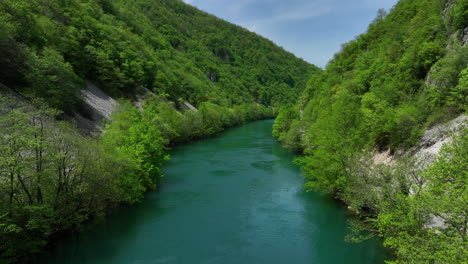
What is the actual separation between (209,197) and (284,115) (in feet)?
109

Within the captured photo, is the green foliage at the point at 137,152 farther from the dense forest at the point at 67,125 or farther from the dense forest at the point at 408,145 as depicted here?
the dense forest at the point at 408,145

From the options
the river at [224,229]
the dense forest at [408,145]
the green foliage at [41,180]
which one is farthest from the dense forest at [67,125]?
the dense forest at [408,145]

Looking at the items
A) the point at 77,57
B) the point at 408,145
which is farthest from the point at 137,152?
the point at 77,57

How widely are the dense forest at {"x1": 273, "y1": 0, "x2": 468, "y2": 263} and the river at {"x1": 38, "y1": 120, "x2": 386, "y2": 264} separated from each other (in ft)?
7.58

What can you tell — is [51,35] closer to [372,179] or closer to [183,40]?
[372,179]

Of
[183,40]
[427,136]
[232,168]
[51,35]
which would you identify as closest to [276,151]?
[232,168]

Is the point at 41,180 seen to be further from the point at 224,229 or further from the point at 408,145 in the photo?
the point at 408,145

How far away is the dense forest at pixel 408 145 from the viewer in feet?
31.9

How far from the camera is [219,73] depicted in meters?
148

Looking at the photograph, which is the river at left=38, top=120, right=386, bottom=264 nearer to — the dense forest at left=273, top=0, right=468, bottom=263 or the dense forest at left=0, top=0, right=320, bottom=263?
the dense forest at left=0, top=0, right=320, bottom=263

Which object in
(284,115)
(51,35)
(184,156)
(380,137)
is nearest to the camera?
(380,137)

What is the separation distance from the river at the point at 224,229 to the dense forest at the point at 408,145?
2309 mm

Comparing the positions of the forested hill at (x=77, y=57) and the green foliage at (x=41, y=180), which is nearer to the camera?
the green foliage at (x=41, y=180)

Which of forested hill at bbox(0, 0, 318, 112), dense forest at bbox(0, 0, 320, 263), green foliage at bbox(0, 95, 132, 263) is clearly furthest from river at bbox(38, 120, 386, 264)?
forested hill at bbox(0, 0, 318, 112)
